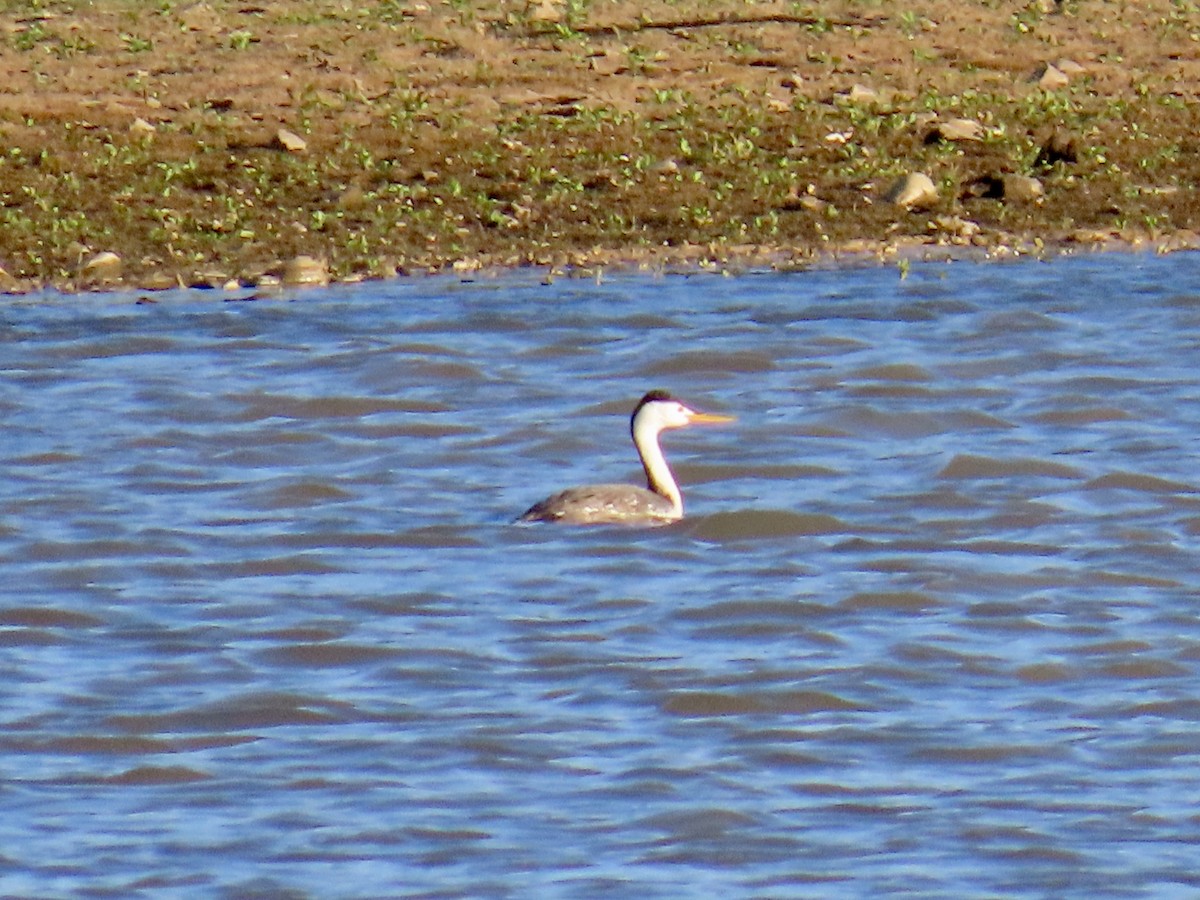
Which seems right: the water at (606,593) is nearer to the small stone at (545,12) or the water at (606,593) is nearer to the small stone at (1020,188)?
the small stone at (1020,188)

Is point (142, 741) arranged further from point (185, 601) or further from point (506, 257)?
point (506, 257)

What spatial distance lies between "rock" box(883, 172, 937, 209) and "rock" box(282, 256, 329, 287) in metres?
2.86

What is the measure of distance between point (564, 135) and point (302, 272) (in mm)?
2057

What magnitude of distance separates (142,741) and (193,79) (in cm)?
792

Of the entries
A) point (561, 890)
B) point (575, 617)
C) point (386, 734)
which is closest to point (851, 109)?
point (575, 617)

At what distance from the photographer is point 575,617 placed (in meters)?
9.34

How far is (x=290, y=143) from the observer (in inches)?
567

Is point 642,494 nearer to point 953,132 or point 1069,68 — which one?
point 953,132

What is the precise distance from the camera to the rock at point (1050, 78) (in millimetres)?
15875

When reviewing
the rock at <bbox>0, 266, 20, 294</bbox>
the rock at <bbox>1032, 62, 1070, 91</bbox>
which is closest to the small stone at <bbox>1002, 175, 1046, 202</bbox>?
the rock at <bbox>1032, 62, 1070, 91</bbox>

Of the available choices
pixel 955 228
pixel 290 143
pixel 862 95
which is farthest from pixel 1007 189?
pixel 290 143

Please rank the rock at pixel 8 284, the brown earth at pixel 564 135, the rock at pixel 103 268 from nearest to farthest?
the rock at pixel 8 284 < the rock at pixel 103 268 < the brown earth at pixel 564 135

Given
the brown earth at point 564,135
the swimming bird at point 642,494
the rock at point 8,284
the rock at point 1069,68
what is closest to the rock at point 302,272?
the brown earth at point 564,135

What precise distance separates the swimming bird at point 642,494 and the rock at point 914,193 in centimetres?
307
